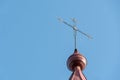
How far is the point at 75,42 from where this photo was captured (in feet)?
82.8

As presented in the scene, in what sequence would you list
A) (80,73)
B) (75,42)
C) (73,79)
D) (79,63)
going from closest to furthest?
1. (73,79)
2. (80,73)
3. (79,63)
4. (75,42)

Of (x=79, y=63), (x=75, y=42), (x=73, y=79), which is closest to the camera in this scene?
(x=73, y=79)

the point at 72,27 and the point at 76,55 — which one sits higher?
the point at 72,27

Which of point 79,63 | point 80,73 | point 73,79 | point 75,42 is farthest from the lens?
point 75,42

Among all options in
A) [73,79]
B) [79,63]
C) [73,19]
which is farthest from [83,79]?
[73,19]

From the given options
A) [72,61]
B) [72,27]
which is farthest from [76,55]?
[72,27]

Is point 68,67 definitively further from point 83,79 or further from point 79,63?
point 83,79

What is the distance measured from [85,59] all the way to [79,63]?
0.71 meters

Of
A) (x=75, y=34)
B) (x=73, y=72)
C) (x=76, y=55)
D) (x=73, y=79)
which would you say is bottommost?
(x=73, y=79)

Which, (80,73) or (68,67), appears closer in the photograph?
(80,73)

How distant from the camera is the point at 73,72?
22.3 m

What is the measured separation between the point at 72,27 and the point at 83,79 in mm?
4648

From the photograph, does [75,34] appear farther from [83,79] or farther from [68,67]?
[83,79]

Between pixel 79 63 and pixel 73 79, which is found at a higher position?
pixel 79 63
